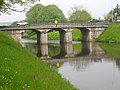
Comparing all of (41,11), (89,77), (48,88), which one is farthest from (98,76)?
(41,11)

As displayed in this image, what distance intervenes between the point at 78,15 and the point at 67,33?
60.2 m

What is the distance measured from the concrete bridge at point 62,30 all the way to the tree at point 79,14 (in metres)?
49.8

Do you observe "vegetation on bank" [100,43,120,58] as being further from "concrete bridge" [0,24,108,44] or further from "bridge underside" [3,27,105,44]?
"bridge underside" [3,27,105,44]

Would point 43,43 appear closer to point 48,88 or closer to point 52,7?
point 52,7

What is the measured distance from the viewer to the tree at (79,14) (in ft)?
495

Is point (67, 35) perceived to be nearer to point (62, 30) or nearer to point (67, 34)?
point (67, 34)

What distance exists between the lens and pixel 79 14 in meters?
152

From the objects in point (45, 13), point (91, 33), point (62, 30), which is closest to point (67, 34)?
point (62, 30)

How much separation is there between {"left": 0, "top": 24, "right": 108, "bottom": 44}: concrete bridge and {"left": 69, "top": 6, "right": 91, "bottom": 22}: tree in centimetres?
4984

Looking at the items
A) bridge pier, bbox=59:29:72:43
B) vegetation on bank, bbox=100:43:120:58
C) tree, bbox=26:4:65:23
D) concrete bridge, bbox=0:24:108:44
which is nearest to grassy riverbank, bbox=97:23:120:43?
concrete bridge, bbox=0:24:108:44

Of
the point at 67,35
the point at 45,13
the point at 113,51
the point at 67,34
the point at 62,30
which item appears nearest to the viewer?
the point at 113,51

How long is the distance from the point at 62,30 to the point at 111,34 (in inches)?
656

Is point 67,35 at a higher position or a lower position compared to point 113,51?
higher

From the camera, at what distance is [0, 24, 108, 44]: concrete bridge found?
282 ft
